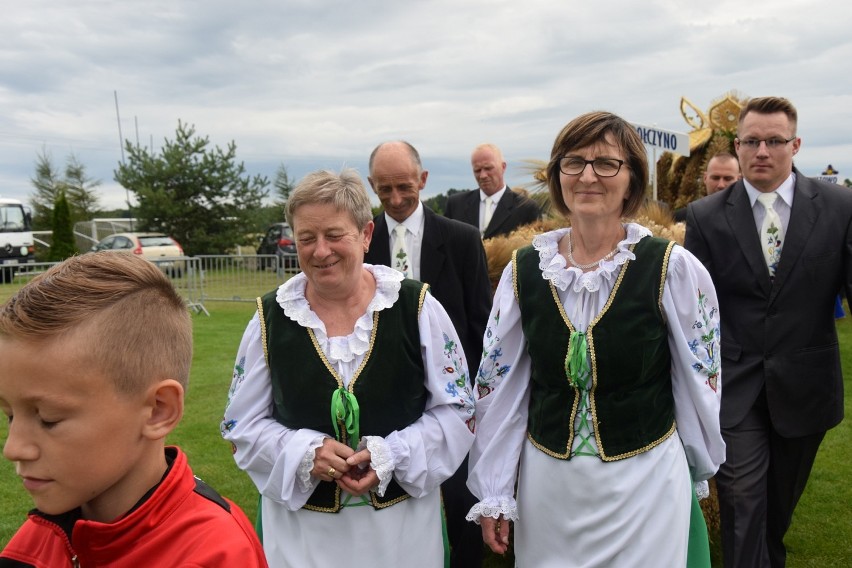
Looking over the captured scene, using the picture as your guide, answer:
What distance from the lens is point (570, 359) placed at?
2422 millimetres

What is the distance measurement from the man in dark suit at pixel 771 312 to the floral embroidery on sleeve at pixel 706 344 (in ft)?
3.92

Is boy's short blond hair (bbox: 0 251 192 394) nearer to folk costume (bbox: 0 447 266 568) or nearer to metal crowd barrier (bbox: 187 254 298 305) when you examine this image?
folk costume (bbox: 0 447 266 568)

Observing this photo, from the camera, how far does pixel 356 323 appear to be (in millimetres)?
2537

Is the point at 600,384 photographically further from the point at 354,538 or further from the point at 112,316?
the point at 112,316

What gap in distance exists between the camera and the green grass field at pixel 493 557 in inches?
172

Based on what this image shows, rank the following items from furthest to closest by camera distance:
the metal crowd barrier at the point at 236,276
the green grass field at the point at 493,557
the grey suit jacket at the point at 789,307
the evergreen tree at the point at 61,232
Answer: the evergreen tree at the point at 61,232 < the metal crowd barrier at the point at 236,276 < the green grass field at the point at 493,557 < the grey suit jacket at the point at 789,307

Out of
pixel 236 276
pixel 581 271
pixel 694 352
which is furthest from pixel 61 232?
pixel 694 352

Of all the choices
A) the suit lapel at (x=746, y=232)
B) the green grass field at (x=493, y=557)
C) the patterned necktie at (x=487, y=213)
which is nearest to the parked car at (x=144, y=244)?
the green grass field at (x=493, y=557)

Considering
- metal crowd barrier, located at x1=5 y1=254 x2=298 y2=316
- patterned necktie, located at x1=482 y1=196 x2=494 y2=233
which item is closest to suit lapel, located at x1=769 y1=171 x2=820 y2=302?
patterned necktie, located at x1=482 y1=196 x2=494 y2=233

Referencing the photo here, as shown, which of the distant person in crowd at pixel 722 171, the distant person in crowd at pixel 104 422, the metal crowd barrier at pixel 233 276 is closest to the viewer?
the distant person in crowd at pixel 104 422

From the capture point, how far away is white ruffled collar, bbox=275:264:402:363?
2488mm

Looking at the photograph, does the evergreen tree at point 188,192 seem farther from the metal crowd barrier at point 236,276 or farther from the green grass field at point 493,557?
the green grass field at point 493,557

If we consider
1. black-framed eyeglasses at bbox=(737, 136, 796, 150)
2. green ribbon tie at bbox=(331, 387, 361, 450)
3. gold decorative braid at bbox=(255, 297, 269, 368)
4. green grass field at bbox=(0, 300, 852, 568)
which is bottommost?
green grass field at bbox=(0, 300, 852, 568)

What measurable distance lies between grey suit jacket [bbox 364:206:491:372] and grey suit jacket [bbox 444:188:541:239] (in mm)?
2275
